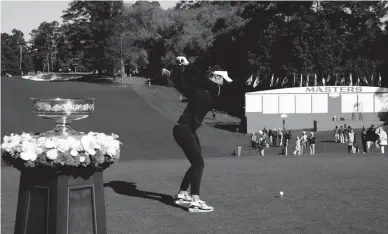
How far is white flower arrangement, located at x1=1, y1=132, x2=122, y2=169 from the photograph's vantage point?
5.22 meters

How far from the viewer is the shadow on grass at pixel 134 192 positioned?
1049cm

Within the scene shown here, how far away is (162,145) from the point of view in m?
41.8

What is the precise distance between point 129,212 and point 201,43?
3045 inches

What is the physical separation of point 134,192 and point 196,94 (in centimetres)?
318

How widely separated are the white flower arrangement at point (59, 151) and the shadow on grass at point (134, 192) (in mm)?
4272

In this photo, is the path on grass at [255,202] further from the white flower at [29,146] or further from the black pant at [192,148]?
the white flower at [29,146]

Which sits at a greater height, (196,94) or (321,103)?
(321,103)

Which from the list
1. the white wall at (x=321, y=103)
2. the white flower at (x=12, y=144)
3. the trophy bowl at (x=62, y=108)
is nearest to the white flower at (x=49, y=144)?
the white flower at (x=12, y=144)

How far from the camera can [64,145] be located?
5.26 m

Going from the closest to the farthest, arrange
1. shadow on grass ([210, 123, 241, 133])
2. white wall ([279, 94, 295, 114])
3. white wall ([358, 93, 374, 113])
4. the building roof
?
shadow on grass ([210, 123, 241, 133]), the building roof, white wall ([279, 94, 295, 114]), white wall ([358, 93, 374, 113])

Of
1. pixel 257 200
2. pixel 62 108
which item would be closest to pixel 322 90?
pixel 257 200

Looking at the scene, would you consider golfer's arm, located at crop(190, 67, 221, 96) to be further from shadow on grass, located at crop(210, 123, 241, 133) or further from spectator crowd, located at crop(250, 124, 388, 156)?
shadow on grass, located at crop(210, 123, 241, 133)

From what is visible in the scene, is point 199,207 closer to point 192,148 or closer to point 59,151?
point 192,148

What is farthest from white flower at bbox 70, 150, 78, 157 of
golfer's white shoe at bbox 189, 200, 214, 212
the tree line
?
the tree line
